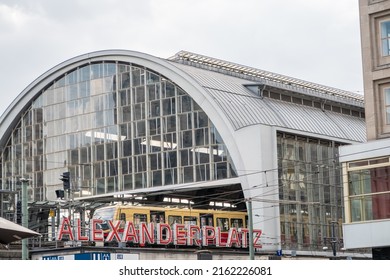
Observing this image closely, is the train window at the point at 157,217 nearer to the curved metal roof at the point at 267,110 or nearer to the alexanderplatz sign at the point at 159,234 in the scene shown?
the alexanderplatz sign at the point at 159,234

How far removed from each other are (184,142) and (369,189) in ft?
103

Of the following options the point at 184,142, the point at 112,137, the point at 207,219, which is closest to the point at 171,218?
the point at 207,219

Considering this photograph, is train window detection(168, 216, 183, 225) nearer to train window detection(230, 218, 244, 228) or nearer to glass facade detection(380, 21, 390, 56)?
train window detection(230, 218, 244, 228)

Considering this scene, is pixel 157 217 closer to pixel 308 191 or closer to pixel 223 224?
pixel 223 224

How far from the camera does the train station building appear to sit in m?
68.9

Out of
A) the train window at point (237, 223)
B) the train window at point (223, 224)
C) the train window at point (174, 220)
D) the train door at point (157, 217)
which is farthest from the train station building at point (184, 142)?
the train door at point (157, 217)

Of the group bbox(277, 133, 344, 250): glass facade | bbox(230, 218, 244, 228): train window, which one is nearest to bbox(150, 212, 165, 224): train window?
bbox(230, 218, 244, 228): train window


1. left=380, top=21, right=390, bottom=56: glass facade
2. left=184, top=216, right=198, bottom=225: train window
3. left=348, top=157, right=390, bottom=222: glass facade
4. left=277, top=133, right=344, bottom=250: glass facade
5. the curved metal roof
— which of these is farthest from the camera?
the curved metal roof

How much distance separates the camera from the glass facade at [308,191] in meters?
69.1

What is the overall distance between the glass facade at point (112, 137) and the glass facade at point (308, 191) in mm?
4556

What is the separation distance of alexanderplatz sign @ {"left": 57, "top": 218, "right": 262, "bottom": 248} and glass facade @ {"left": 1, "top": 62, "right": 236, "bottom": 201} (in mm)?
6216

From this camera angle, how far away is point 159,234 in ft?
203

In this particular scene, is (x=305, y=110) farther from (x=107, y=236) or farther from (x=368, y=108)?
(x=368, y=108)

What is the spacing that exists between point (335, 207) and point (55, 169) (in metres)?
26.5
